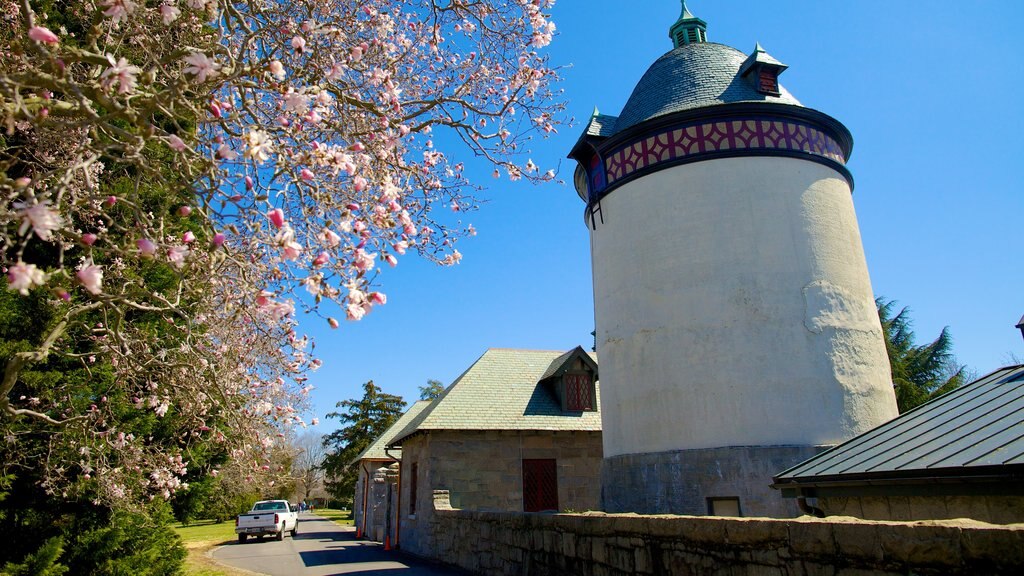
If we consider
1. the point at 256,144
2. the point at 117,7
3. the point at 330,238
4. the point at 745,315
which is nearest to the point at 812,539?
the point at 330,238

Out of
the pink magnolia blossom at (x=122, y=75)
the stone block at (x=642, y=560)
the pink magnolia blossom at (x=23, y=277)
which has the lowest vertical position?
the stone block at (x=642, y=560)

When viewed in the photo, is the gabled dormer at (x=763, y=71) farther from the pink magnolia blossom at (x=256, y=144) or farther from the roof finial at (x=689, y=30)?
the pink magnolia blossom at (x=256, y=144)

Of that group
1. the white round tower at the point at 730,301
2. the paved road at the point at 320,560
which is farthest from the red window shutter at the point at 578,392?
the paved road at the point at 320,560

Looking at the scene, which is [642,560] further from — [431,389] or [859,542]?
[431,389]

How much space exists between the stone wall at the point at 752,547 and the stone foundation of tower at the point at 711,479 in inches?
144

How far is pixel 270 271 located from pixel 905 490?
6.57 meters

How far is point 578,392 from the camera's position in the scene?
19.0 m

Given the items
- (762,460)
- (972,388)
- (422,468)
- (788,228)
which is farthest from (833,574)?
(422,468)

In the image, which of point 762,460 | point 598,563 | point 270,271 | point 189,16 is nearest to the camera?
point 270,271

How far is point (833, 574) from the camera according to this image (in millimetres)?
3848

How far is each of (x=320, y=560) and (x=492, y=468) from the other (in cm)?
536

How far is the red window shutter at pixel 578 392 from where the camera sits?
1880 centimetres

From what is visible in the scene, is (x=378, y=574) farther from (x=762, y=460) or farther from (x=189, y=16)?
(x=189, y=16)

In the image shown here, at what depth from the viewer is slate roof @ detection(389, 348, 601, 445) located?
17.0 metres
